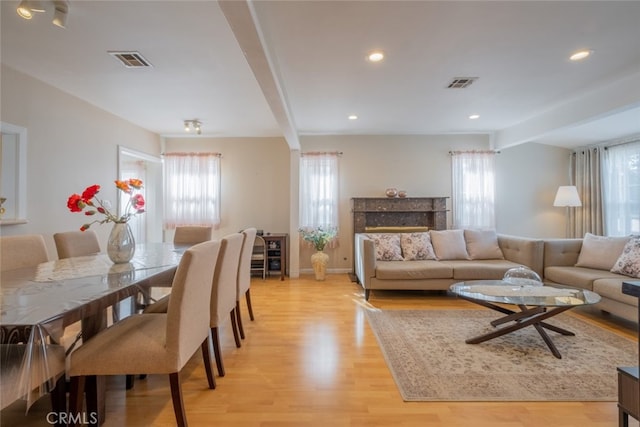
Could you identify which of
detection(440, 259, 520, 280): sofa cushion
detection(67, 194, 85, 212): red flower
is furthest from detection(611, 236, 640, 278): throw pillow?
detection(67, 194, 85, 212): red flower

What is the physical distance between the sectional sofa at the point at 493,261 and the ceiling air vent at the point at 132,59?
2992 mm

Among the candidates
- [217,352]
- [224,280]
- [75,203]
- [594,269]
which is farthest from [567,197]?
[75,203]

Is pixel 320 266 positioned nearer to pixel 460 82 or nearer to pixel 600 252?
pixel 460 82

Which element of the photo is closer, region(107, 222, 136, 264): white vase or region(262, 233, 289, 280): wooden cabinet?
region(107, 222, 136, 264): white vase

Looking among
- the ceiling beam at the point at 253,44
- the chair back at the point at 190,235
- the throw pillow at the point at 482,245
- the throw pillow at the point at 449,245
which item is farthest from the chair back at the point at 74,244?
the throw pillow at the point at 482,245

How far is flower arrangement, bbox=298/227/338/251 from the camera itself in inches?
192

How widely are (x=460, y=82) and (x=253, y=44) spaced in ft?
7.59

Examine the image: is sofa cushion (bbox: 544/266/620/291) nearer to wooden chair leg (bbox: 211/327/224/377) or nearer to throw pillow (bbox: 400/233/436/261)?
throw pillow (bbox: 400/233/436/261)

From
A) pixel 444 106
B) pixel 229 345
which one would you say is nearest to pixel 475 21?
pixel 444 106

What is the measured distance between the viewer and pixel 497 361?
2.19 m

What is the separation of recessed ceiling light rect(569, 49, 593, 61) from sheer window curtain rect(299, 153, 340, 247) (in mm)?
3249

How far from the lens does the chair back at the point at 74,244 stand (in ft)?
8.21

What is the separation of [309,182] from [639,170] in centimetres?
492

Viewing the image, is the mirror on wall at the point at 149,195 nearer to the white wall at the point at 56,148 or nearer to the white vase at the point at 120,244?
the white wall at the point at 56,148
